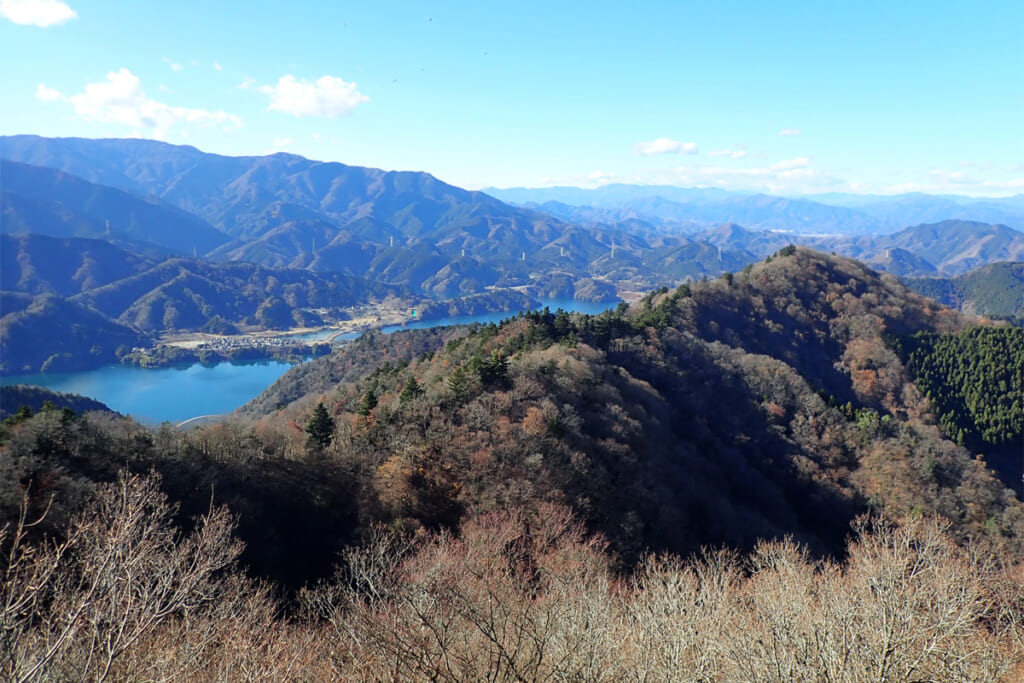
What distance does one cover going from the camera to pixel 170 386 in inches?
4345

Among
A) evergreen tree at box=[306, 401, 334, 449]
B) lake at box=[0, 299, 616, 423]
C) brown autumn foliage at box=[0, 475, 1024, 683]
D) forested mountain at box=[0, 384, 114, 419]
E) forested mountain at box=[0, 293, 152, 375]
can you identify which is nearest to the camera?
brown autumn foliage at box=[0, 475, 1024, 683]

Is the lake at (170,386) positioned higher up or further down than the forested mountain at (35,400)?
further down

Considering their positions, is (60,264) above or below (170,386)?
above

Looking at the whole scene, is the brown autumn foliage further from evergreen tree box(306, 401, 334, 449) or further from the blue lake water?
the blue lake water

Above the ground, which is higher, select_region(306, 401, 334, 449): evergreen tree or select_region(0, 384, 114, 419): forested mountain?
select_region(306, 401, 334, 449): evergreen tree

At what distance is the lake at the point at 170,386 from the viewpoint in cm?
9619

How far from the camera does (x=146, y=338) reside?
143 metres

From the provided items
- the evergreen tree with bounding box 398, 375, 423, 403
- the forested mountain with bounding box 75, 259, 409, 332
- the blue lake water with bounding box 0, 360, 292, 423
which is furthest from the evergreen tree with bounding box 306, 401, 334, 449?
the forested mountain with bounding box 75, 259, 409, 332

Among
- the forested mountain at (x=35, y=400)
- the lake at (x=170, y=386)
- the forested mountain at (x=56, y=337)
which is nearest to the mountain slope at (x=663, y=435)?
the forested mountain at (x=35, y=400)

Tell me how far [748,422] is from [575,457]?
25.1 meters

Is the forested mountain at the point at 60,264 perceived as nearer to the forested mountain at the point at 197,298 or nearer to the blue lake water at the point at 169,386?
the forested mountain at the point at 197,298

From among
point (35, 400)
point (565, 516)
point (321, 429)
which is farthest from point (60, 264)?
point (565, 516)

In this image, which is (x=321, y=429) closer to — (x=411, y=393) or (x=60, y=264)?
(x=411, y=393)

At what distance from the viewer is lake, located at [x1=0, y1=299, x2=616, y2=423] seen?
9619cm
